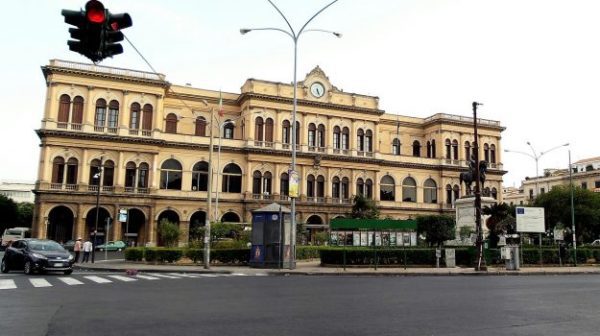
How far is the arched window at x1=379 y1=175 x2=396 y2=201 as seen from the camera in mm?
62719

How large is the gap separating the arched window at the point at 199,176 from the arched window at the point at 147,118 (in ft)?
19.9

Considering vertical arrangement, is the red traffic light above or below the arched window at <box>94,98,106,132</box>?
below

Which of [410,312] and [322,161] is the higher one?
[322,161]

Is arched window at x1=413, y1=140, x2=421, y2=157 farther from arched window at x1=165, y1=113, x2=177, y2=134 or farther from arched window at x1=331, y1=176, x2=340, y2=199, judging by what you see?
arched window at x1=165, y1=113, x2=177, y2=134

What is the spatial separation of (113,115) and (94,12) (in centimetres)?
4812

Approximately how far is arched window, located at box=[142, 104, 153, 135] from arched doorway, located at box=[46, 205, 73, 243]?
1076 centimetres

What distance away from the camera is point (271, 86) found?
57.0 metres

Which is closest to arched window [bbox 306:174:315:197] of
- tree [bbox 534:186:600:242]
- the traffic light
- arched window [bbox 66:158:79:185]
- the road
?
arched window [bbox 66:158:79:185]

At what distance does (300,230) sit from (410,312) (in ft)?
110

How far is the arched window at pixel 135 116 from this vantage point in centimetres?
5232

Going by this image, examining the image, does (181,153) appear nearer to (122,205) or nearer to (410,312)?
(122,205)

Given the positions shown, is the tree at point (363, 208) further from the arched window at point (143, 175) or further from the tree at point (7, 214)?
the tree at point (7, 214)

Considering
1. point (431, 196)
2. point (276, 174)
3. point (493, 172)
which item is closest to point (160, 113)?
point (276, 174)

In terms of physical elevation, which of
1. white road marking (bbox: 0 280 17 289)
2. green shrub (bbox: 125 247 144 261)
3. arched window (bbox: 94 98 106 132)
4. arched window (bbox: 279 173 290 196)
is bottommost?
white road marking (bbox: 0 280 17 289)
